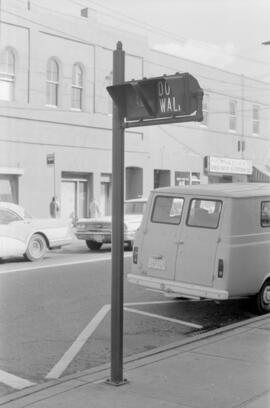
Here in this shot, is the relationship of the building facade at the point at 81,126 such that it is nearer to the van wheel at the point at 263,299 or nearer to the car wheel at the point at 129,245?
the car wheel at the point at 129,245

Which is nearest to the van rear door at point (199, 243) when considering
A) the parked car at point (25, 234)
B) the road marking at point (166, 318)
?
the road marking at point (166, 318)

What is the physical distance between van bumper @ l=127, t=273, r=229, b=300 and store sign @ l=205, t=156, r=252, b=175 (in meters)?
10.0

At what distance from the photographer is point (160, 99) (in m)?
4.41

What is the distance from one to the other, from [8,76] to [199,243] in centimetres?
1492

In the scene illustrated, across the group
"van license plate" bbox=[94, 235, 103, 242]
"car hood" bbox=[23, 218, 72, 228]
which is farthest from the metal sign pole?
"van license plate" bbox=[94, 235, 103, 242]

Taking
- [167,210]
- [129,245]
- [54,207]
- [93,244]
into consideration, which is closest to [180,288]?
[167,210]

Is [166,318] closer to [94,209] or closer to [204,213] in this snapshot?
[204,213]

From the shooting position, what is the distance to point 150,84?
14.5 ft

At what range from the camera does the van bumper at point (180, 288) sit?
7.42 m

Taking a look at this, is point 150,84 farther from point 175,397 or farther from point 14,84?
point 14,84

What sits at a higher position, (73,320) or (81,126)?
(81,126)

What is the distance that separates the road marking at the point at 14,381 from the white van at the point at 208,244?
2.98m

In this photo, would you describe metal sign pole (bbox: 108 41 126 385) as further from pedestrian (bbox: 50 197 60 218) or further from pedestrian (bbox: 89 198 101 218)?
pedestrian (bbox: 89 198 101 218)

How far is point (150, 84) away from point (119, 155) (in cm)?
61
